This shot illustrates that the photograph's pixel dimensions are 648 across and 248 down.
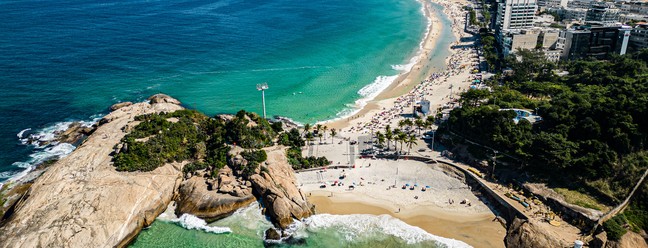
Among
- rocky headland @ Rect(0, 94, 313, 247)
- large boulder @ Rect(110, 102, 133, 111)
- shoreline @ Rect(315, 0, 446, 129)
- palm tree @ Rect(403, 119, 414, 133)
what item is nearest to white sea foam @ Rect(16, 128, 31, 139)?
large boulder @ Rect(110, 102, 133, 111)

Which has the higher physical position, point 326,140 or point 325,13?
point 325,13

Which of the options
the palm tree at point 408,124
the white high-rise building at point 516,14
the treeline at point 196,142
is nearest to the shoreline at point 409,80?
the palm tree at point 408,124

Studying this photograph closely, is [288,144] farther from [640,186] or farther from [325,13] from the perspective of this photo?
[325,13]

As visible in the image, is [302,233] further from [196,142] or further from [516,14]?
[516,14]

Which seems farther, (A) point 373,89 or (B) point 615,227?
(A) point 373,89

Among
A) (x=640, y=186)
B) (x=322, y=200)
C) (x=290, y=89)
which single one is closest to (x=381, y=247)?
(x=322, y=200)

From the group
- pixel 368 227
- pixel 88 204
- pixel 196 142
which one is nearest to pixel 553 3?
pixel 368 227

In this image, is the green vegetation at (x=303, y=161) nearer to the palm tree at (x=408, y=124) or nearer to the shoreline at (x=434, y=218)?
the shoreline at (x=434, y=218)
